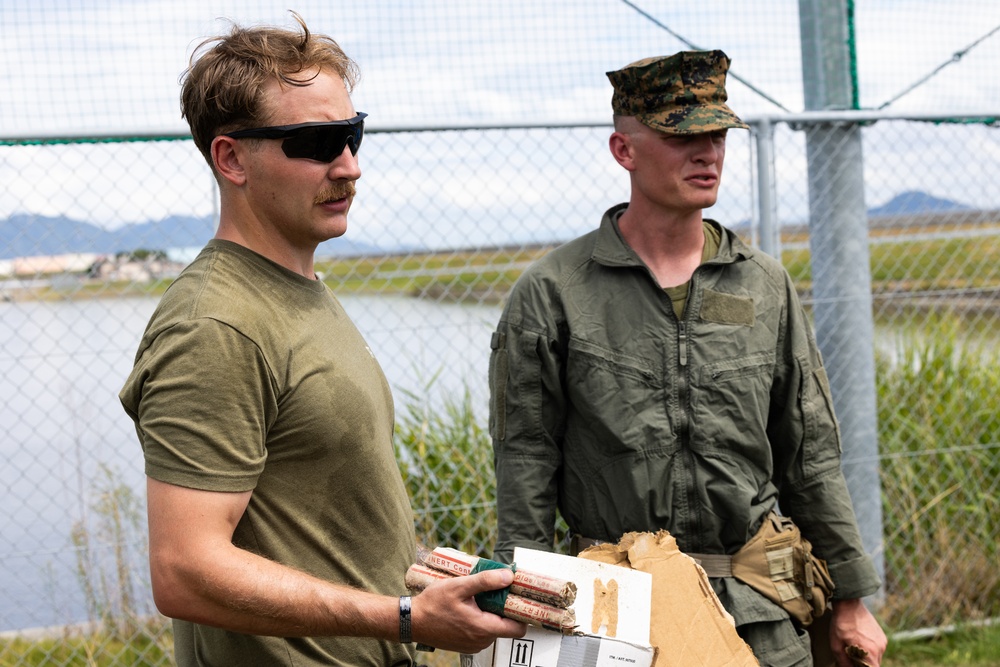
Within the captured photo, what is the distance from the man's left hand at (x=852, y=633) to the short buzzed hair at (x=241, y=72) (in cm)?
202

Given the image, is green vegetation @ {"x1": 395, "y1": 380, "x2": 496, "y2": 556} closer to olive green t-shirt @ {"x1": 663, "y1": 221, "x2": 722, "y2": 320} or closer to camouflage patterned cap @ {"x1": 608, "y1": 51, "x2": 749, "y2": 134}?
olive green t-shirt @ {"x1": 663, "y1": 221, "x2": 722, "y2": 320}

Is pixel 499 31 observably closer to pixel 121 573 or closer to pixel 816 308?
pixel 816 308

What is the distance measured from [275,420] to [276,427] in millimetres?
19

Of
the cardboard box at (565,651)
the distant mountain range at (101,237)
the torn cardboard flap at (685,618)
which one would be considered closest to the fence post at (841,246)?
the distant mountain range at (101,237)

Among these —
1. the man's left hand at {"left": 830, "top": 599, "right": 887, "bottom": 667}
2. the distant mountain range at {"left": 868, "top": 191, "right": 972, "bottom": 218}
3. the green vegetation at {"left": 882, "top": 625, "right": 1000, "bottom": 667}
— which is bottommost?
the green vegetation at {"left": 882, "top": 625, "right": 1000, "bottom": 667}

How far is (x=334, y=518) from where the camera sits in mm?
1805

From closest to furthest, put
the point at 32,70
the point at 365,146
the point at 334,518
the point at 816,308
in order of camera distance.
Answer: the point at 334,518 → the point at 32,70 → the point at 365,146 → the point at 816,308

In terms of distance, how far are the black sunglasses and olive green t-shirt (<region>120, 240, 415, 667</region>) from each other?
21cm

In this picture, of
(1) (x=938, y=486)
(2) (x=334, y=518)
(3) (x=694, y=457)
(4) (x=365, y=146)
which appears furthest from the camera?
(1) (x=938, y=486)

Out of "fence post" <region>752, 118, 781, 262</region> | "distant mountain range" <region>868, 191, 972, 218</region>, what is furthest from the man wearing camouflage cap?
"distant mountain range" <region>868, 191, 972, 218</region>

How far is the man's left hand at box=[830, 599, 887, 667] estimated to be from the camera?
2.71 m

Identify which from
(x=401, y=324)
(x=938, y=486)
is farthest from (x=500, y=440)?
(x=938, y=486)

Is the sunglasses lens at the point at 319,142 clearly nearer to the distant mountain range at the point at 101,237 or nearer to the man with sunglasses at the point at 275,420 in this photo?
the man with sunglasses at the point at 275,420

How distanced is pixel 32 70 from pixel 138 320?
3.26 feet
